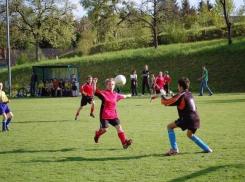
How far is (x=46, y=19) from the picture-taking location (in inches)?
2207

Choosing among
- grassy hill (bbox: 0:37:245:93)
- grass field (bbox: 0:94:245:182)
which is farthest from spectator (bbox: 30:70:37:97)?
grass field (bbox: 0:94:245:182)

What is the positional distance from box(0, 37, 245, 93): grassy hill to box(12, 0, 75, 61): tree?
25.0 ft

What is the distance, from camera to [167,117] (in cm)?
1558

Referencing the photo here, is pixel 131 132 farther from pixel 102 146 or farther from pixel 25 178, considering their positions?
pixel 25 178

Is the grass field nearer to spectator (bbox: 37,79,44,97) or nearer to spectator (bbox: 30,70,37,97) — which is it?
spectator (bbox: 37,79,44,97)

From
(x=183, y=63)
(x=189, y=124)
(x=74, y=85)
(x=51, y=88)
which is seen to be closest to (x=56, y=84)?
(x=51, y=88)

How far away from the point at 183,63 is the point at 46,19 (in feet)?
79.2

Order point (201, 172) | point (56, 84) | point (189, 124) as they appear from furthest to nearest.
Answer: point (56, 84)
point (189, 124)
point (201, 172)

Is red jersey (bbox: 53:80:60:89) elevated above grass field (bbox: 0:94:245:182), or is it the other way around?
red jersey (bbox: 53:80:60:89)

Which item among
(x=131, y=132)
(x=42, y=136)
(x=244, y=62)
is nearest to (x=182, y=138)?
(x=131, y=132)

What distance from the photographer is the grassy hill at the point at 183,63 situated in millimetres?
35188

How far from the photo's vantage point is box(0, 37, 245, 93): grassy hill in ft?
115

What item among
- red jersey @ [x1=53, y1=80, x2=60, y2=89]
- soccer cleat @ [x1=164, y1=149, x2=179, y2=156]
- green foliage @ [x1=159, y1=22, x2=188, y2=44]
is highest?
green foliage @ [x1=159, y1=22, x2=188, y2=44]

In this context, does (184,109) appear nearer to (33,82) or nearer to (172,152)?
(172,152)
